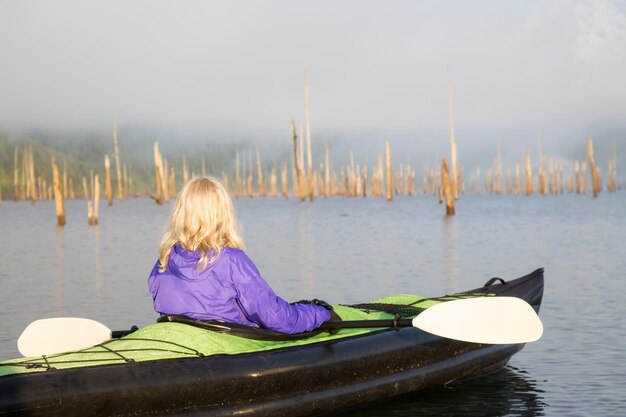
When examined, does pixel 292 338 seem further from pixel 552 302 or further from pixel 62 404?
pixel 552 302

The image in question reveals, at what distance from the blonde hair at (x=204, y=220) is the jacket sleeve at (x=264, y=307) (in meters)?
0.22

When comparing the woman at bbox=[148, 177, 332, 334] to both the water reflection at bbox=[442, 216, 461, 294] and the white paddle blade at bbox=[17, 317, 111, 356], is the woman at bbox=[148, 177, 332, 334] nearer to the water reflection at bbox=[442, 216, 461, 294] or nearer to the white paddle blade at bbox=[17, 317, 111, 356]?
the white paddle blade at bbox=[17, 317, 111, 356]

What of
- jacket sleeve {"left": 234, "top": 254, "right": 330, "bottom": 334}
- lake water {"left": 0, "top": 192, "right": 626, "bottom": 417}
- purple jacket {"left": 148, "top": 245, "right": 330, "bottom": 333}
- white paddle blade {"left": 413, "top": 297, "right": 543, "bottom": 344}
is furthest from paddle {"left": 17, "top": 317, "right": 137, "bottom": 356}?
white paddle blade {"left": 413, "top": 297, "right": 543, "bottom": 344}

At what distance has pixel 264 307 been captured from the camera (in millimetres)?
5898

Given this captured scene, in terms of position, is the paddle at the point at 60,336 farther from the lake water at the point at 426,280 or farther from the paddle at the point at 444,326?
the lake water at the point at 426,280

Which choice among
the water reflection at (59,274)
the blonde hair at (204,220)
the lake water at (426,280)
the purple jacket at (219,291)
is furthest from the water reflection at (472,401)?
the water reflection at (59,274)

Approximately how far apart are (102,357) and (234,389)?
2.58 feet

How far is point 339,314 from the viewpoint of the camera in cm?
693

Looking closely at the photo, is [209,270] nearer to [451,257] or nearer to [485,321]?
[485,321]

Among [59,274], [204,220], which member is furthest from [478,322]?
[59,274]

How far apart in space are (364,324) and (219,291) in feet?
3.79

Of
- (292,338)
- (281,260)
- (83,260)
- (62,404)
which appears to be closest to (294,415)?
(292,338)

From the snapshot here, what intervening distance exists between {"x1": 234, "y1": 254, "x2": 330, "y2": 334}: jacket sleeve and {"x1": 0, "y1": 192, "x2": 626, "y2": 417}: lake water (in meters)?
0.84

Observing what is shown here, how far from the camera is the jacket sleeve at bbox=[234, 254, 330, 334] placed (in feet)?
19.1
